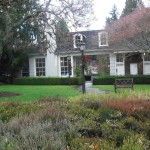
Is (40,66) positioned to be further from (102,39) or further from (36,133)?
(36,133)

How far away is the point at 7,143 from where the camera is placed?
4.88m

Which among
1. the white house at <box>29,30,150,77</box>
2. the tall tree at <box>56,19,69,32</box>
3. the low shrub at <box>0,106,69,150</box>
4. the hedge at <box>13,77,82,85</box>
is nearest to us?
the low shrub at <box>0,106,69,150</box>

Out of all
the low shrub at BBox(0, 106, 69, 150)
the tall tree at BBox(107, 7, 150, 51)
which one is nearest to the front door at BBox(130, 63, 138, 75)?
the tall tree at BBox(107, 7, 150, 51)

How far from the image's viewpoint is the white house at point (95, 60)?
36.5m

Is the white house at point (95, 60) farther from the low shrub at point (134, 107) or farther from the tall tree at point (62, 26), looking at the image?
the low shrub at point (134, 107)

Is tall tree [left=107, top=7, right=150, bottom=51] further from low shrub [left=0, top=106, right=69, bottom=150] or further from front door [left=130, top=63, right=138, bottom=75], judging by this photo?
low shrub [left=0, top=106, right=69, bottom=150]

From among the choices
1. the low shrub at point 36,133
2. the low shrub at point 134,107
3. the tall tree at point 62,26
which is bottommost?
the low shrub at point 36,133

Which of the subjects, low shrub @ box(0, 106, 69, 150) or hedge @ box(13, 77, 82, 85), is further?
hedge @ box(13, 77, 82, 85)

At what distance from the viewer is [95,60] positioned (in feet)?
129

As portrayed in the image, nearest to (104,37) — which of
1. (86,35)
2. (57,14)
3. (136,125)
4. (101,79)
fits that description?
(86,35)

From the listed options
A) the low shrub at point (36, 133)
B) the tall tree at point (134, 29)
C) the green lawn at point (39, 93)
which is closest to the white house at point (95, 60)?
the tall tree at point (134, 29)

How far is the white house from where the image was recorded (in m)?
36.5

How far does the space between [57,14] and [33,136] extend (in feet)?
49.6

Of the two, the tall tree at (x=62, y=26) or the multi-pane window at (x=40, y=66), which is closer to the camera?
the tall tree at (x=62, y=26)
